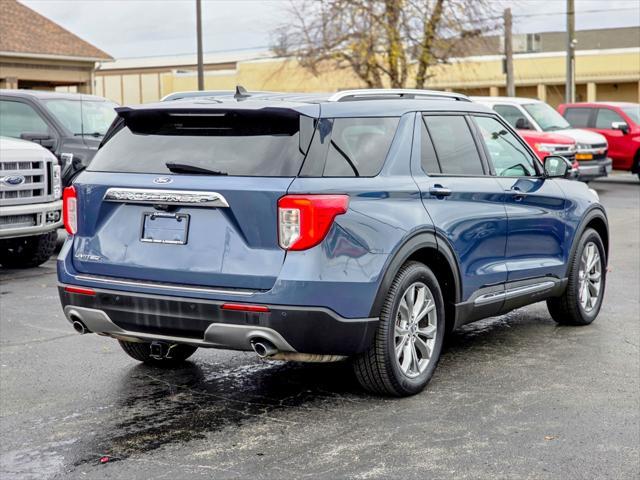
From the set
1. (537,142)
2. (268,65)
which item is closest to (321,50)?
(537,142)

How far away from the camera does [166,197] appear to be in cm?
579

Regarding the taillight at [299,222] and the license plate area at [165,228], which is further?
the license plate area at [165,228]

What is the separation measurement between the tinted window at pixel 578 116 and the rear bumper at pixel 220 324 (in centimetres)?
2155

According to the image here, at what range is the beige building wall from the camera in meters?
54.2

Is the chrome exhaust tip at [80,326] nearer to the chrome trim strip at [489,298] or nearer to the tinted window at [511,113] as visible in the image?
the chrome trim strip at [489,298]

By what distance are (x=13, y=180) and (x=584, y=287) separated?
20.5 ft

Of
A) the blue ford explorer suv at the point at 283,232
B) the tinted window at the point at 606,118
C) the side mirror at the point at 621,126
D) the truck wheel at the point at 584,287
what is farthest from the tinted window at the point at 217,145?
the tinted window at the point at 606,118

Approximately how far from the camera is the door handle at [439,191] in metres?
6.50

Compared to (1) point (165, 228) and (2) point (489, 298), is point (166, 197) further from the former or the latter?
(2) point (489, 298)

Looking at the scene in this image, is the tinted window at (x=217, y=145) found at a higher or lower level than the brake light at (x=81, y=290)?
higher

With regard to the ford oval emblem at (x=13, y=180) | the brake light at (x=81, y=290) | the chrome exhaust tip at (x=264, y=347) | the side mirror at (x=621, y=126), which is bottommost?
the chrome exhaust tip at (x=264, y=347)

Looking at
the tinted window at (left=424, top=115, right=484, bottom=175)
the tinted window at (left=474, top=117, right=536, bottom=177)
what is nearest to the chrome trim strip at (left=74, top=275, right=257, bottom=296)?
the tinted window at (left=424, top=115, right=484, bottom=175)

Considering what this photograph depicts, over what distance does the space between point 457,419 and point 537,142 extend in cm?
1626

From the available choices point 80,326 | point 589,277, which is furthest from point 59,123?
point 80,326
